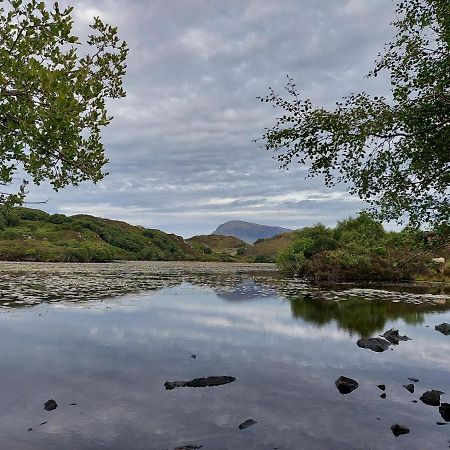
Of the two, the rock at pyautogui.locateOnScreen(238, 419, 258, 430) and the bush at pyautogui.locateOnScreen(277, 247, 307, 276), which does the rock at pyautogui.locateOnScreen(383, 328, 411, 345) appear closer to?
the rock at pyautogui.locateOnScreen(238, 419, 258, 430)

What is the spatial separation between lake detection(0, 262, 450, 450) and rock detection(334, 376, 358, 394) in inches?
18.1

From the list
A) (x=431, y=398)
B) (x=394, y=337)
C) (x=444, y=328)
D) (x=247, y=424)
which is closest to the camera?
(x=247, y=424)

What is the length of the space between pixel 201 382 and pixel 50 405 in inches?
272

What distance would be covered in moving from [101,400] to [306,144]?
13527mm

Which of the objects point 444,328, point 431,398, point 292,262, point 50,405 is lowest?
point 431,398

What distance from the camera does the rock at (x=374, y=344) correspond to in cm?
2879

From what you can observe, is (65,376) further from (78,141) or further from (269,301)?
(269,301)

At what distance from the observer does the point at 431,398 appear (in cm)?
1848

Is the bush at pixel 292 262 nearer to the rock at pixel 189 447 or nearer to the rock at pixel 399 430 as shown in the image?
the rock at pixel 399 430

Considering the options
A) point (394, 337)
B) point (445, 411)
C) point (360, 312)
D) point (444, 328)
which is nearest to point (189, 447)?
point (445, 411)

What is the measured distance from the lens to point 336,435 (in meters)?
15.0

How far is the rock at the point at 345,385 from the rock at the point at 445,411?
395 centimetres

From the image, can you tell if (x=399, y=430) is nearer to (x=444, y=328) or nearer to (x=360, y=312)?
(x=444, y=328)

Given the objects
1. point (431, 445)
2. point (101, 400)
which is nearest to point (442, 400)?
point (431, 445)
